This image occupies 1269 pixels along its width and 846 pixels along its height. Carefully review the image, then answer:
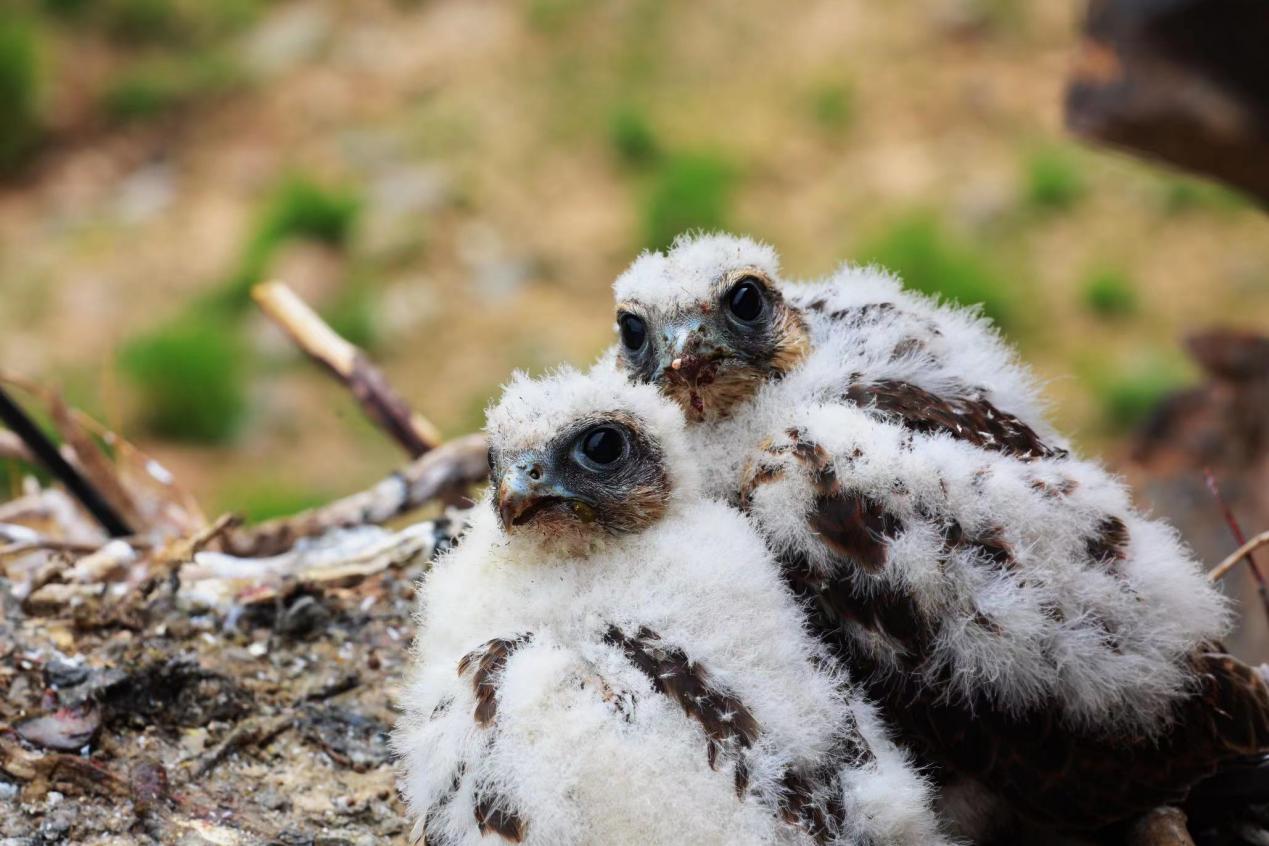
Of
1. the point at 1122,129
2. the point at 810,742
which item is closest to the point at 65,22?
the point at 1122,129

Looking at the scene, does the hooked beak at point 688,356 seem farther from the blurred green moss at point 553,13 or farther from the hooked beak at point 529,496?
the blurred green moss at point 553,13

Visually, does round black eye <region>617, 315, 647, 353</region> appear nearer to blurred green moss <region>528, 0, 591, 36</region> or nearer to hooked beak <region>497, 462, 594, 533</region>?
hooked beak <region>497, 462, 594, 533</region>

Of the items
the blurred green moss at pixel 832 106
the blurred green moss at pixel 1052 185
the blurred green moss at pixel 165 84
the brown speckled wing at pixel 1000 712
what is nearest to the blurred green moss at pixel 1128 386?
the blurred green moss at pixel 1052 185

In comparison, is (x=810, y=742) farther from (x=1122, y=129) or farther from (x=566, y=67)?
(x=566, y=67)

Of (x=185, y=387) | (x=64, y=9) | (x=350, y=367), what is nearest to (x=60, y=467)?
(x=350, y=367)

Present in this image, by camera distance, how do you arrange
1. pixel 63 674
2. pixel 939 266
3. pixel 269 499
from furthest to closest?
pixel 939 266, pixel 269 499, pixel 63 674

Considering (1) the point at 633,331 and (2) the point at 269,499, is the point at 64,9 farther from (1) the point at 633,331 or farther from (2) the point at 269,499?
(1) the point at 633,331

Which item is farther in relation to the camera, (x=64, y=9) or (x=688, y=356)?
(x=64, y=9)
